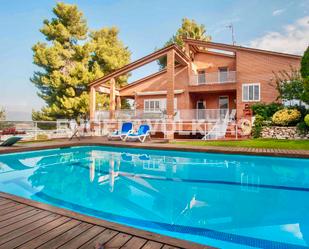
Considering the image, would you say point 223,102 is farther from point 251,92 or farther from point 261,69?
point 261,69

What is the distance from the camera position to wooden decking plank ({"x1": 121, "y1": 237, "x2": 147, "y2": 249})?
236 centimetres

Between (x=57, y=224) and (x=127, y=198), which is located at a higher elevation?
(x=57, y=224)

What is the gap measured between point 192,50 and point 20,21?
667 inches

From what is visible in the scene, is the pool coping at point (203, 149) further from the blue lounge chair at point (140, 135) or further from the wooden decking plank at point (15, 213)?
the wooden decking plank at point (15, 213)

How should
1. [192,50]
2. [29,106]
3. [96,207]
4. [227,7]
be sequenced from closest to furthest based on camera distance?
[96,207] < [227,7] < [192,50] < [29,106]

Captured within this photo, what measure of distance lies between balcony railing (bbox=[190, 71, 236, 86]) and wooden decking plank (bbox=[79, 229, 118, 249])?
1742cm

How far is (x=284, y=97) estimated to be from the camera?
15.1 m

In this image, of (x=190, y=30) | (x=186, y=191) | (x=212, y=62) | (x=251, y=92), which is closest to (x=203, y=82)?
(x=212, y=62)

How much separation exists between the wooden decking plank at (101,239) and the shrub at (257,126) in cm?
1358

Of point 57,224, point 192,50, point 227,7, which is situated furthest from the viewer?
point 192,50

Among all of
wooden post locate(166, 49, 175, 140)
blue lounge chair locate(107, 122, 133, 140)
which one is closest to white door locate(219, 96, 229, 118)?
wooden post locate(166, 49, 175, 140)

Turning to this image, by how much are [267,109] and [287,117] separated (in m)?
1.76

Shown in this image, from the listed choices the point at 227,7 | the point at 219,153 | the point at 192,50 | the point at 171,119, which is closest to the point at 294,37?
the point at 227,7

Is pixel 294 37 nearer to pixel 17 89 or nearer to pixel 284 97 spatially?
pixel 284 97
